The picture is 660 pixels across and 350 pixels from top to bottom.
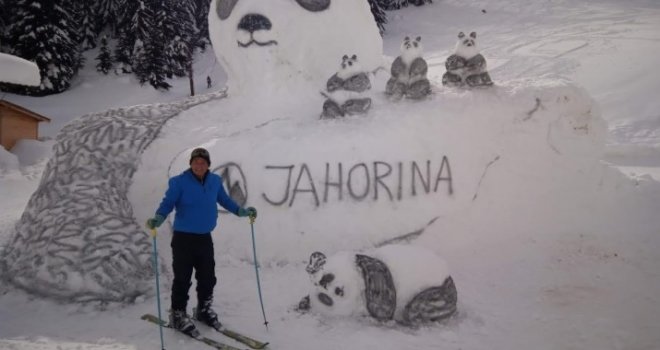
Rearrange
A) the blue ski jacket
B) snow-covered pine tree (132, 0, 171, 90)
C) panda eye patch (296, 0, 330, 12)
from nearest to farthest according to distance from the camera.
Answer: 1. the blue ski jacket
2. panda eye patch (296, 0, 330, 12)
3. snow-covered pine tree (132, 0, 171, 90)

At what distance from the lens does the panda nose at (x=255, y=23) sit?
20.7 feet

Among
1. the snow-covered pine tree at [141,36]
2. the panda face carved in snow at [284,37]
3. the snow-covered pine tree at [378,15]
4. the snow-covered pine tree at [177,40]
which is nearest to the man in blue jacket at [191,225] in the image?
the panda face carved in snow at [284,37]

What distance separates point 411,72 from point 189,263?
3575 mm

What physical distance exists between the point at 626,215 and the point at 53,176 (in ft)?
22.7

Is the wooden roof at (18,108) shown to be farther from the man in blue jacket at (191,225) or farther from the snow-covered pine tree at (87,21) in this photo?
the man in blue jacket at (191,225)

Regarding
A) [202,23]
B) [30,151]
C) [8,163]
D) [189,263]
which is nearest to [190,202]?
[189,263]

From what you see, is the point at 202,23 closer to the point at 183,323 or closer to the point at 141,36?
the point at 141,36

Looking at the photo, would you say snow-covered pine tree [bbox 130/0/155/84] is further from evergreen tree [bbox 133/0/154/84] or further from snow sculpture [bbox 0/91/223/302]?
snow sculpture [bbox 0/91/223/302]

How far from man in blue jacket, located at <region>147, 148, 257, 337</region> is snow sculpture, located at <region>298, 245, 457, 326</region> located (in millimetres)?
963

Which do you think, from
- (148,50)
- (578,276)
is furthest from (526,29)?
(578,276)

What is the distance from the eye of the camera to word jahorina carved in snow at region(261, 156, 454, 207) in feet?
18.3

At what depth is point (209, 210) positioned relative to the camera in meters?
3.91

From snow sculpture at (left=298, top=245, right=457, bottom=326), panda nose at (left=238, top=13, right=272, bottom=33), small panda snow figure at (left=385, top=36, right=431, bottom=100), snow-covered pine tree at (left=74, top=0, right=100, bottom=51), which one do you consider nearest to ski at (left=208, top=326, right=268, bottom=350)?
snow sculpture at (left=298, top=245, right=457, bottom=326)

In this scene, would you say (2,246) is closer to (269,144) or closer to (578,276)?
(269,144)
